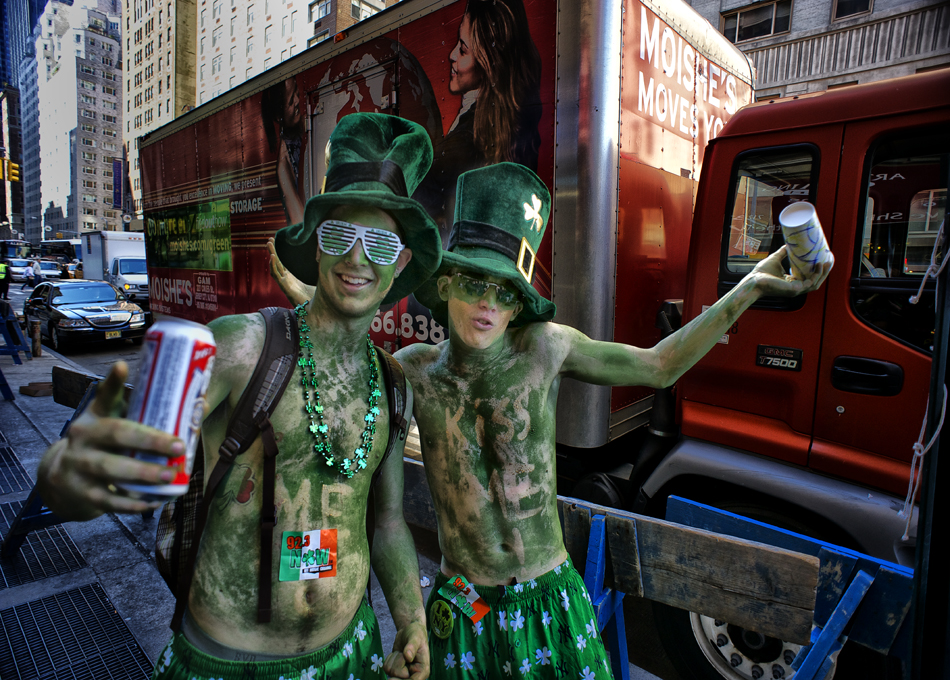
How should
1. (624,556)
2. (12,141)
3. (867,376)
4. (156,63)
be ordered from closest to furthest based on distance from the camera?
1. (624,556)
2. (867,376)
3. (156,63)
4. (12,141)

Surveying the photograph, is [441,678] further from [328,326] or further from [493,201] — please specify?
[493,201]

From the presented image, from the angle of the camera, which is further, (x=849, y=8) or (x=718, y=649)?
(x=849, y=8)

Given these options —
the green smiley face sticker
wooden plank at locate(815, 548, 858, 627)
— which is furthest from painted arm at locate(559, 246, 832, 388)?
wooden plank at locate(815, 548, 858, 627)

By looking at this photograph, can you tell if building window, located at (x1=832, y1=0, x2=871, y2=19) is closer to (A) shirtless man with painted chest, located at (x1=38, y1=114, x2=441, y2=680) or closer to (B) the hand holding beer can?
(B) the hand holding beer can

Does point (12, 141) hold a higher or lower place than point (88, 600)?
higher

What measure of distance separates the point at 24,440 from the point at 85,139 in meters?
108

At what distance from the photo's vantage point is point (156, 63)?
203ft

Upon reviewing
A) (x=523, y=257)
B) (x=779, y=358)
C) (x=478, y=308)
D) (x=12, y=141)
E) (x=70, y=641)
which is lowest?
(x=70, y=641)

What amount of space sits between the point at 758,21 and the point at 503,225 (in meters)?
17.1

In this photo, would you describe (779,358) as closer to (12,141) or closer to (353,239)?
(353,239)

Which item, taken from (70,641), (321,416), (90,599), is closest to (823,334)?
(321,416)

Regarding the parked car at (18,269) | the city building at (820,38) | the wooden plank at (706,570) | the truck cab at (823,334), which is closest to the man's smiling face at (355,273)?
the wooden plank at (706,570)

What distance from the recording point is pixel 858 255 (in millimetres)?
2510

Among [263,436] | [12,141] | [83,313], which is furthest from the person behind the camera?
[12,141]
